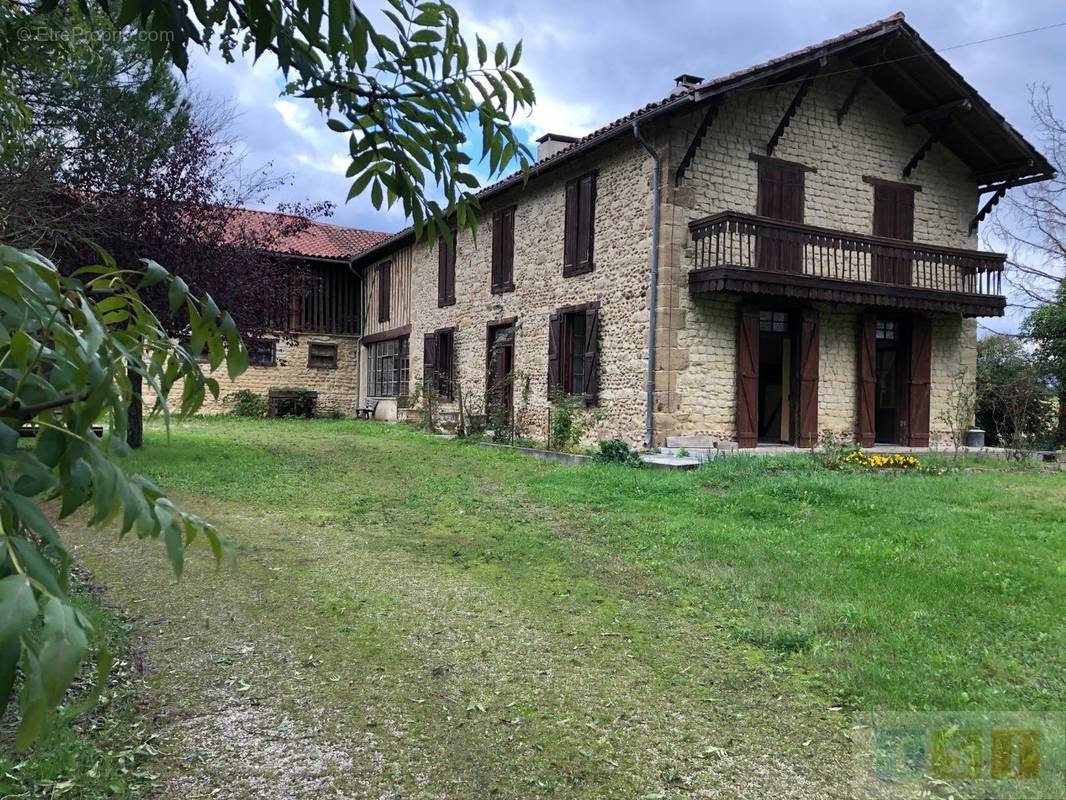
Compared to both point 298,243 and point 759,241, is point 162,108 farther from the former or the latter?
point 298,243

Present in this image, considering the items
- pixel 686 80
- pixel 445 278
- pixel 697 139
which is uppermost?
pixel 686 80

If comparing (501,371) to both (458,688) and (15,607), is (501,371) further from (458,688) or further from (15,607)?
(15,607)

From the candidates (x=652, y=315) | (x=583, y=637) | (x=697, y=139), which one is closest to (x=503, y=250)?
(x=652, y=315)

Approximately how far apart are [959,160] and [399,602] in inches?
581

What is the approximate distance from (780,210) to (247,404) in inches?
657

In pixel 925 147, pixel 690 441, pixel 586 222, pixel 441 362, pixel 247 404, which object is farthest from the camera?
pixel 247 404

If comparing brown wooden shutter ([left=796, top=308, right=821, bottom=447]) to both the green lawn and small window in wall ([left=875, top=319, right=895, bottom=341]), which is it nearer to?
small window in wall ([left=875, top=319, right=895, bottom=341])

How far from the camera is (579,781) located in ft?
8.29

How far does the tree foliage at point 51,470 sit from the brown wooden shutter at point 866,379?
13.5 meters

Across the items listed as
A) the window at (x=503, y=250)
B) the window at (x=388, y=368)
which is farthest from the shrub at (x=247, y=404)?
the window at (x=503, y=250)

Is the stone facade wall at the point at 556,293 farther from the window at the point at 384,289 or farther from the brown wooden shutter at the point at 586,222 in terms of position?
the window at the point at 384,289

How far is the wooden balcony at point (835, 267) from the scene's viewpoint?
11.2m

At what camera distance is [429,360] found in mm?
19422

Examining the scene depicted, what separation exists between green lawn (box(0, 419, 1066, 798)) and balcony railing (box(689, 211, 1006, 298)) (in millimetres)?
4973
